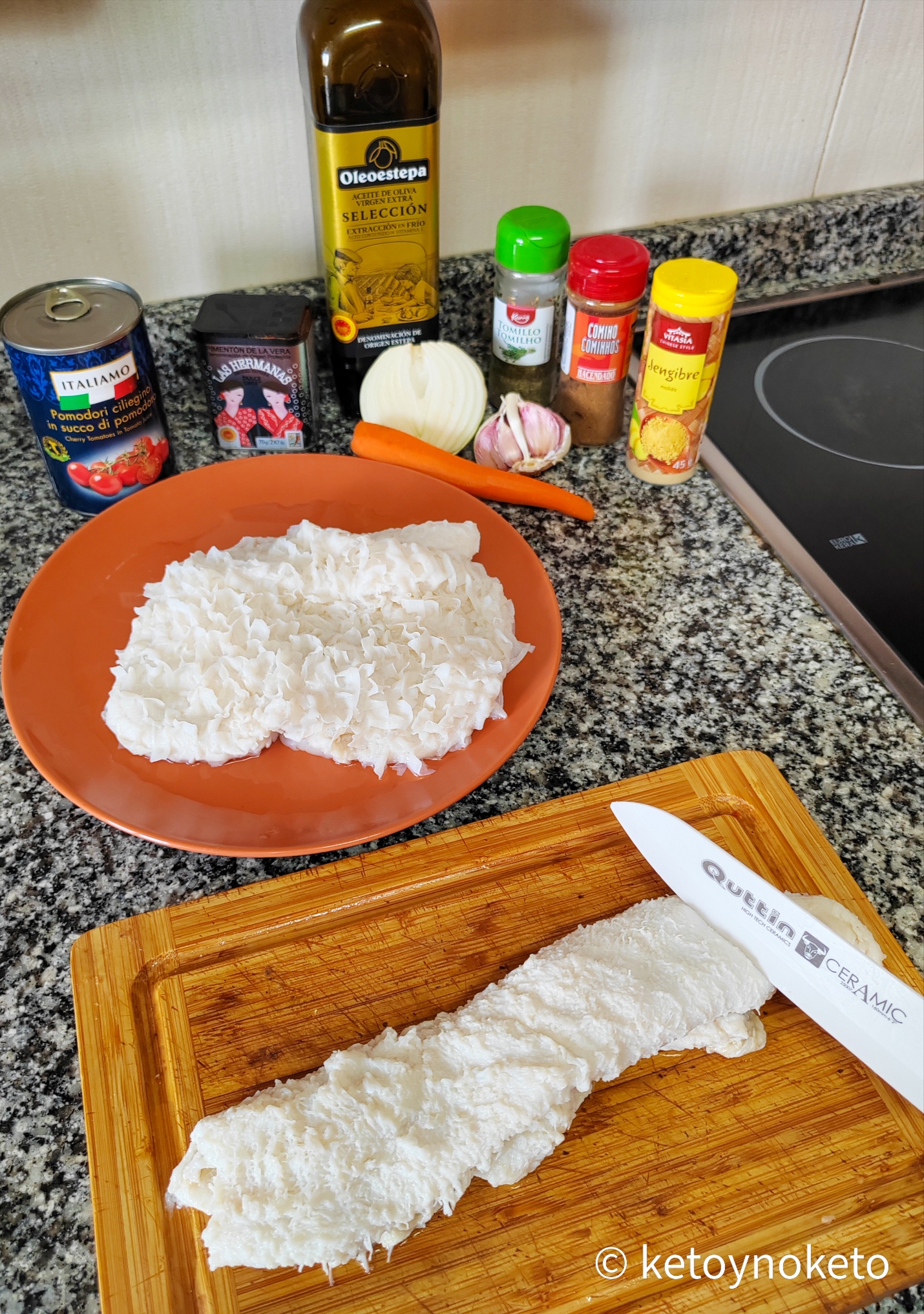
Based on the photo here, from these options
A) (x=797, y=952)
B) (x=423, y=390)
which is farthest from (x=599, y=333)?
(x=797, y=952)

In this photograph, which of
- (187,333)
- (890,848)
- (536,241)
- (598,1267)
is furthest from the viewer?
(187,333)

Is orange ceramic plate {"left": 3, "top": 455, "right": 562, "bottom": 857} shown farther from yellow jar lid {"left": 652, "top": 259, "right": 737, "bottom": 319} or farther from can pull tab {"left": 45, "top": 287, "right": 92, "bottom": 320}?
yellow jar lid {"left": 652, "top": 259, "right": 737, "bottom": 319}

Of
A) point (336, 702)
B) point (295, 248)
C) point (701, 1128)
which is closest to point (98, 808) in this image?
point (336, 702)

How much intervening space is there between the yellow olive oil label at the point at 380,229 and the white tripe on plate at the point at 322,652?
329mm

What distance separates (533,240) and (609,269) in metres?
0.09

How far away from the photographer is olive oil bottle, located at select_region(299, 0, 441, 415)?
2.83ft

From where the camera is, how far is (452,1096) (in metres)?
0.60

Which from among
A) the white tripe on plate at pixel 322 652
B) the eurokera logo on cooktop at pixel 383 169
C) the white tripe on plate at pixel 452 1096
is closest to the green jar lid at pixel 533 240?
the eurokera logo on cooktop at pixel 383 169

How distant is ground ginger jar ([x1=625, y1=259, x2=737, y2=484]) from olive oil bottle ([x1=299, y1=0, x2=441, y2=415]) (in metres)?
0.26

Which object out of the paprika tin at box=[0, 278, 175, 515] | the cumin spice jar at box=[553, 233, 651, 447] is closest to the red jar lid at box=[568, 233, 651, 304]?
the cumin spice jar at box=[553, 233, 651, 447]

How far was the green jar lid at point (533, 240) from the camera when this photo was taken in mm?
982

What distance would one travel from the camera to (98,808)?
702 millimetres

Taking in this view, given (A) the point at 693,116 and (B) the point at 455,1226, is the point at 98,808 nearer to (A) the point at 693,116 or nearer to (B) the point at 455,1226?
(B) the point at 455,1226

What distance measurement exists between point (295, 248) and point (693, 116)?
54 centimetres
